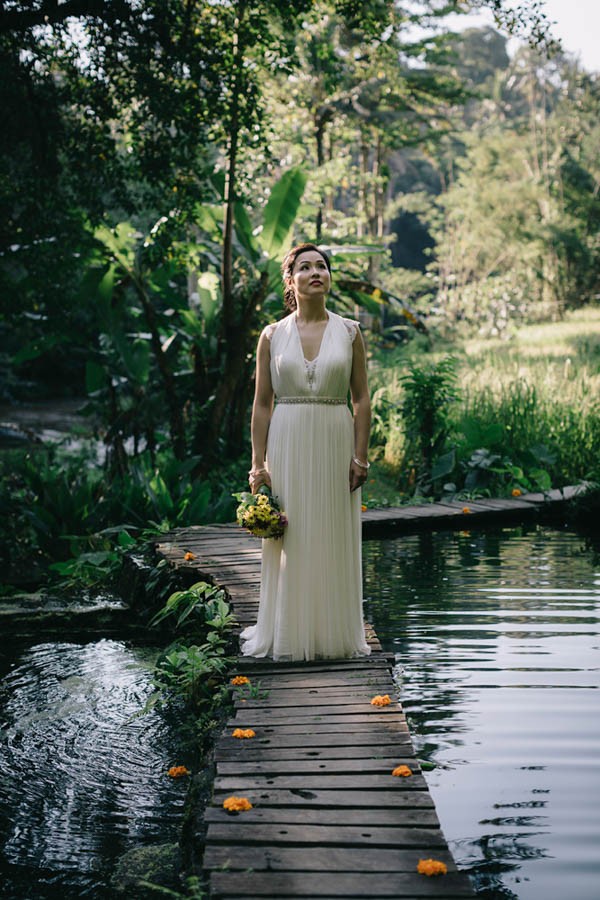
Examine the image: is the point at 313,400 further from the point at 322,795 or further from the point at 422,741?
the point at 322,795

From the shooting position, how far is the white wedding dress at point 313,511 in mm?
4590

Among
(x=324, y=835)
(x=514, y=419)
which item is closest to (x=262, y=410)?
(x=324, y=835)

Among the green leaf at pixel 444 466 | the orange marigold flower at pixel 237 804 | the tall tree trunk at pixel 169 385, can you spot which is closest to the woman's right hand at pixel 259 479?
the orange marigold flower at pixel 237 804

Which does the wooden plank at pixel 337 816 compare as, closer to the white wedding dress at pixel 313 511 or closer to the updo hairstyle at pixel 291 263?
the white wedding dress at pixel 313 511

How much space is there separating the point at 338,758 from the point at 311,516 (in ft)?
4.36

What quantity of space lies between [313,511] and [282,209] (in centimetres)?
670

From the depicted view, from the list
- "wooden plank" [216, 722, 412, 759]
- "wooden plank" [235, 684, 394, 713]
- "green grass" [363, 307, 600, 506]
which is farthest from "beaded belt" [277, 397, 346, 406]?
"green grass" [363, 307, 600, 506]

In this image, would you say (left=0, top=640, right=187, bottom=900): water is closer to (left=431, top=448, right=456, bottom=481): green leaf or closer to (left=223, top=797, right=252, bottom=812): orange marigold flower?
(left=223, top=797, right=252, bottom=812): orange marigold flower

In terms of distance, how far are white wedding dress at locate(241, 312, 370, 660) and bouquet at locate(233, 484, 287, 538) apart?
6cm

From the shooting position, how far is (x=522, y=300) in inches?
1309

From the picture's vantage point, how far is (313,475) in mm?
4633

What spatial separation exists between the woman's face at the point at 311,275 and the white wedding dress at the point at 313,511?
0.17 m

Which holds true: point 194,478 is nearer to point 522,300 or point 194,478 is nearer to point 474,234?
point 522,300

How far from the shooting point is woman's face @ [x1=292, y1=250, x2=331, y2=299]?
15.1 ft
